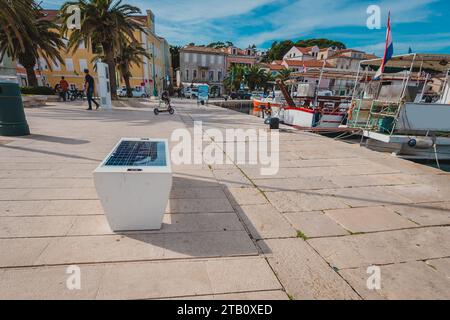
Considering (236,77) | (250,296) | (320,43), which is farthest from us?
(320,43)

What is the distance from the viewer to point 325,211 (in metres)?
3.44

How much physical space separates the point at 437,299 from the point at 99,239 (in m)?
3.12

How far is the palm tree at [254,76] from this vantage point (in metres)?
50.5

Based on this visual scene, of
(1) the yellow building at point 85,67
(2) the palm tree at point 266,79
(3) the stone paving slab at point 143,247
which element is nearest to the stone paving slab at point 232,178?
(3) the stone paving slab at point 143,247

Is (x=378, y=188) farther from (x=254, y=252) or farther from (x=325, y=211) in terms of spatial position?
(x=254, y=252)

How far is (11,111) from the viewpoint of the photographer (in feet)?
21.1

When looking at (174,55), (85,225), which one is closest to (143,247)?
(85,225)

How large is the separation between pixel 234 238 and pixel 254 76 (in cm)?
5165

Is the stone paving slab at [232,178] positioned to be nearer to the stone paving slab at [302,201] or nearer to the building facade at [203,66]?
the stone paving slab at [302,201]

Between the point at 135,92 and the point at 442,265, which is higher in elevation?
the point at 135,92

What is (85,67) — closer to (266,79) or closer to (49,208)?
(266,79)

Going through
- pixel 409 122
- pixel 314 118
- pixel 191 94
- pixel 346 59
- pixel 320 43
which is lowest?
pixel 314 118

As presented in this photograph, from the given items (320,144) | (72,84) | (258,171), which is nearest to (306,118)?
(320,144)

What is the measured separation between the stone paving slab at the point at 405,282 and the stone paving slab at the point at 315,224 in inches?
24.5
